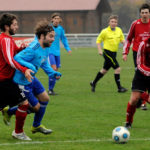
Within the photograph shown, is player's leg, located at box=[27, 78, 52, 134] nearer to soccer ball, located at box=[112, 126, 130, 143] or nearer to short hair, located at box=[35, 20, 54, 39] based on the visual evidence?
short hair, located at box=[35, 20, 54, 39]

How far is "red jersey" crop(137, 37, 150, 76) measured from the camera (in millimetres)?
7773

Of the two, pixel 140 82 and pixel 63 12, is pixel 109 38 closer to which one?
pixel 140 82

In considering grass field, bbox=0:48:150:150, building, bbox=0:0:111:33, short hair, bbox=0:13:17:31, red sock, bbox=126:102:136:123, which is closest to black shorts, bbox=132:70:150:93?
red sock, bbox=126:102:136:123

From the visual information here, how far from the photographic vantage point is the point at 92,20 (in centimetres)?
6203

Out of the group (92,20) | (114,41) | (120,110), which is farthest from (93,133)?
(92,20)

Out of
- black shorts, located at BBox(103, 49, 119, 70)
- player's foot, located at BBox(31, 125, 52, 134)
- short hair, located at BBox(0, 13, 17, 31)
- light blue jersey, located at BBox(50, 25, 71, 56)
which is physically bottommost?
player's foot, located at BBox(31, 125, 52, 134)

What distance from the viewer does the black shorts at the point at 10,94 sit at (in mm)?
7250

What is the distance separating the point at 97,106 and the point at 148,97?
6.53 ft

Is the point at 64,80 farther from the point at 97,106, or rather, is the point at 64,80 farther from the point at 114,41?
the point at 97,106

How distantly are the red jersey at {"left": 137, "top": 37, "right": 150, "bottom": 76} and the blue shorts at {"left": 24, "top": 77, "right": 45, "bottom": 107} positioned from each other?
1539 mm

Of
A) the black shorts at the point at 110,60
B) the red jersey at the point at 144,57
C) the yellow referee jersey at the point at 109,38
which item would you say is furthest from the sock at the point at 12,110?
the yellow referee jersey at the point at 109,38

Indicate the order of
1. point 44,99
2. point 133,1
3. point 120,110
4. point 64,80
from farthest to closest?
1. point 133,1
2. point 64,80
3. point 120,110
4. point 44,99

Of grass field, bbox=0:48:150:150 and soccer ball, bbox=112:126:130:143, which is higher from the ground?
soccer ball, bbox=112:126:130:143

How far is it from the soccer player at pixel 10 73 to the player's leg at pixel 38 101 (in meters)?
0.20
